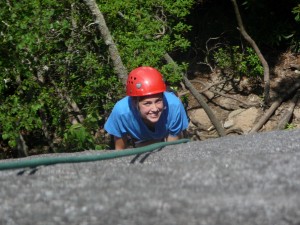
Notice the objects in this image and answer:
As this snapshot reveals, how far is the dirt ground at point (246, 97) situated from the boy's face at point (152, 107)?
9.36 ft

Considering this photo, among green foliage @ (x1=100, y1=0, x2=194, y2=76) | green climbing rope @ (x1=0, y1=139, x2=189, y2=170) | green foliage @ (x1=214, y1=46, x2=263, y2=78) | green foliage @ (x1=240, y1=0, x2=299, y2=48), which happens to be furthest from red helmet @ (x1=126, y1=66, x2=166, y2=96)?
green foliage @ (x1=240, y1=0, x2=299, y2=48)

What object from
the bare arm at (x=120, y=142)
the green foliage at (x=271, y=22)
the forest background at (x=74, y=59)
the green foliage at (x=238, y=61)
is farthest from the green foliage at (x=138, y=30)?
the green foliage at (x=271, y=22)

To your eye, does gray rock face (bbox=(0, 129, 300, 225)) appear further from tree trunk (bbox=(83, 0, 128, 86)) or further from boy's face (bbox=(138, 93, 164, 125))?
tree trunk (bbox=(83, 0, 128, 86))

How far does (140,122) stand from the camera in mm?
5191

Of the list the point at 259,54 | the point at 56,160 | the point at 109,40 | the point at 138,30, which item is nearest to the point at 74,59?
the point at 109,40

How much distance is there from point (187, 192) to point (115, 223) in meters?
0.31

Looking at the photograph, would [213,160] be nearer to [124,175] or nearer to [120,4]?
[124,175]

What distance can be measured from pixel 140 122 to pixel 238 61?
365cm

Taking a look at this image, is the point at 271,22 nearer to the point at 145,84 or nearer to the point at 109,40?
the point at 109,40

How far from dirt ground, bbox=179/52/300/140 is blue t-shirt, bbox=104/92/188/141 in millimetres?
2534

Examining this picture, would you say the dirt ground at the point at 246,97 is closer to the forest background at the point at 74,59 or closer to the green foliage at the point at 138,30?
the forest background at the point at 74,59

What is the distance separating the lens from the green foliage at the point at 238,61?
27.5ft

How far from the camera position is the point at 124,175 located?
264 centimetres

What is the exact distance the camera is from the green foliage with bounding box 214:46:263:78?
837 centimetres
